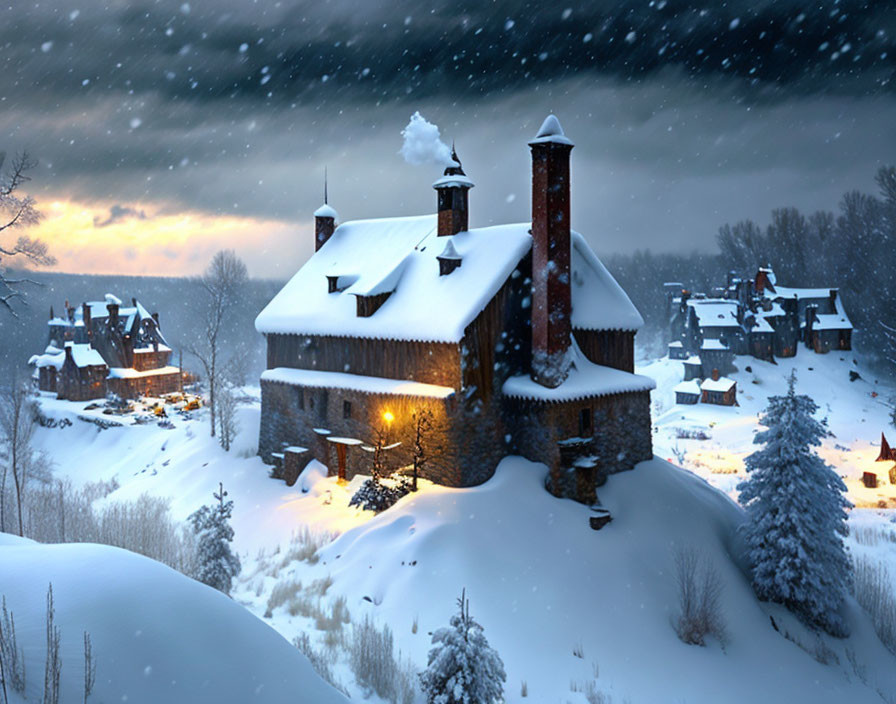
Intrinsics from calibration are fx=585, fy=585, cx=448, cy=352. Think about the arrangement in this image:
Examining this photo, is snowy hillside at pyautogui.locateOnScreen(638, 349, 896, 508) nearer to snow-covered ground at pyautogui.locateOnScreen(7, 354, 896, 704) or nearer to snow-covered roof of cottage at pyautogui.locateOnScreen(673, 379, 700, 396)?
snow-covered roof of cottage at pyautogui.locateOnScreen(673, 379, 700, 396)

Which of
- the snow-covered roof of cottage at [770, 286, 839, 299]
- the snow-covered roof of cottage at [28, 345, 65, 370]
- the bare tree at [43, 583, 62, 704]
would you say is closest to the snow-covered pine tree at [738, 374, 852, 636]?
the bare tree at [43, 583, 62, 704]

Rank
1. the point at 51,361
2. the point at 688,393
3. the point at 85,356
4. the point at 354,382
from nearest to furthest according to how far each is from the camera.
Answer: the point at 354,382
the point at 85,356
the point at 51,361
the point at 688,393

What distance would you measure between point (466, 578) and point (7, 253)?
41.7ft

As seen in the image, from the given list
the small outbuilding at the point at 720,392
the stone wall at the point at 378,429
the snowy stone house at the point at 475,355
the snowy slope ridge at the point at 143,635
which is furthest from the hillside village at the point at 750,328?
the snowy slope ridge at the point at 143,635

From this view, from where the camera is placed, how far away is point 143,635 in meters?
4.89

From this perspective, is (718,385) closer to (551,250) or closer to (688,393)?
(688,393)

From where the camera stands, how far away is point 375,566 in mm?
16109

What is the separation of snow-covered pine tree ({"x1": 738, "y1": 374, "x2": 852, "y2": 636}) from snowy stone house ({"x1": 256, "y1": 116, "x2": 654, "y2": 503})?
15.1 feet

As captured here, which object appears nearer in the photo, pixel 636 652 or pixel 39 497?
pixel 636 652

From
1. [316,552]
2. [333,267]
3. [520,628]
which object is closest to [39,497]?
[316,552]

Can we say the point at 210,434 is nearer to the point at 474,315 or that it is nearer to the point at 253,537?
the point at 253,537

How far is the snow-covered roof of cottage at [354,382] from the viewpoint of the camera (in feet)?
65.1

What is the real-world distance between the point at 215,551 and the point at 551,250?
13428 millimetres

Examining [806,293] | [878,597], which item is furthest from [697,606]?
[806,293]
